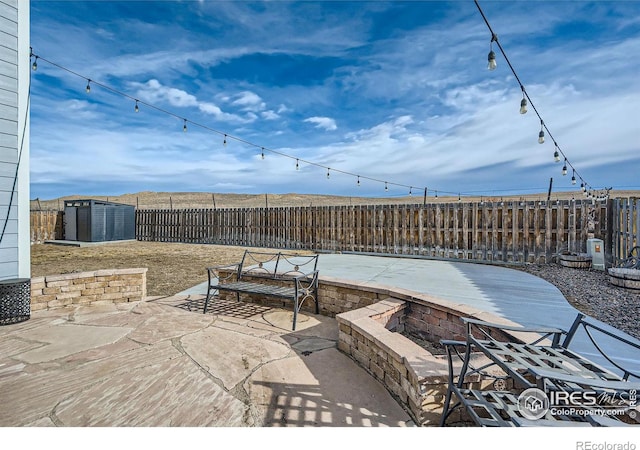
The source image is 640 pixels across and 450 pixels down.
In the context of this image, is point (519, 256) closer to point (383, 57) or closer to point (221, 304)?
point (383, 57)

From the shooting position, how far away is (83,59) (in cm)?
566

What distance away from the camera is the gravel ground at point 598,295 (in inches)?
124

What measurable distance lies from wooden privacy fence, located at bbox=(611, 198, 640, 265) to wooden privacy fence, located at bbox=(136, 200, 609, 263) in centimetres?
19

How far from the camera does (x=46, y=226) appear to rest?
1497cm

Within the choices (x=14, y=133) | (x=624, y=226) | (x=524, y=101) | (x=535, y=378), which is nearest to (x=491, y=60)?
(x=524, y=101)

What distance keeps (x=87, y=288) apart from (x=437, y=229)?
729 centimetres

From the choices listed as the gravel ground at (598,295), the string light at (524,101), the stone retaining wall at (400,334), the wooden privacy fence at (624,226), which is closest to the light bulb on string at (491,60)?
the string light at (524,101)

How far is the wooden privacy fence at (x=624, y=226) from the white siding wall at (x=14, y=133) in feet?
30.1

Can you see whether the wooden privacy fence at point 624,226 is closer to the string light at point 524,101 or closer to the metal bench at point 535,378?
the string light at point 524,101

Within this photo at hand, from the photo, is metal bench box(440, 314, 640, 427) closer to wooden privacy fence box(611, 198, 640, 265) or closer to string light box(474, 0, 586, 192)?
string light box(474, 0, 586, 192)

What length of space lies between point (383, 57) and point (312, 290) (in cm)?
523

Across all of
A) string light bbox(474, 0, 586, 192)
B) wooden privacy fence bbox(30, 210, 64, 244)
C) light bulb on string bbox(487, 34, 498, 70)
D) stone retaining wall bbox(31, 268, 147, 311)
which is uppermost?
string light bbox(474, 0, 586, 192)

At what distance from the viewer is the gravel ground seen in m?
3.15

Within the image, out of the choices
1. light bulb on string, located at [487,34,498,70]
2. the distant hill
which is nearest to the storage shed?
light bulb on string, located at [487,34,498,70]
